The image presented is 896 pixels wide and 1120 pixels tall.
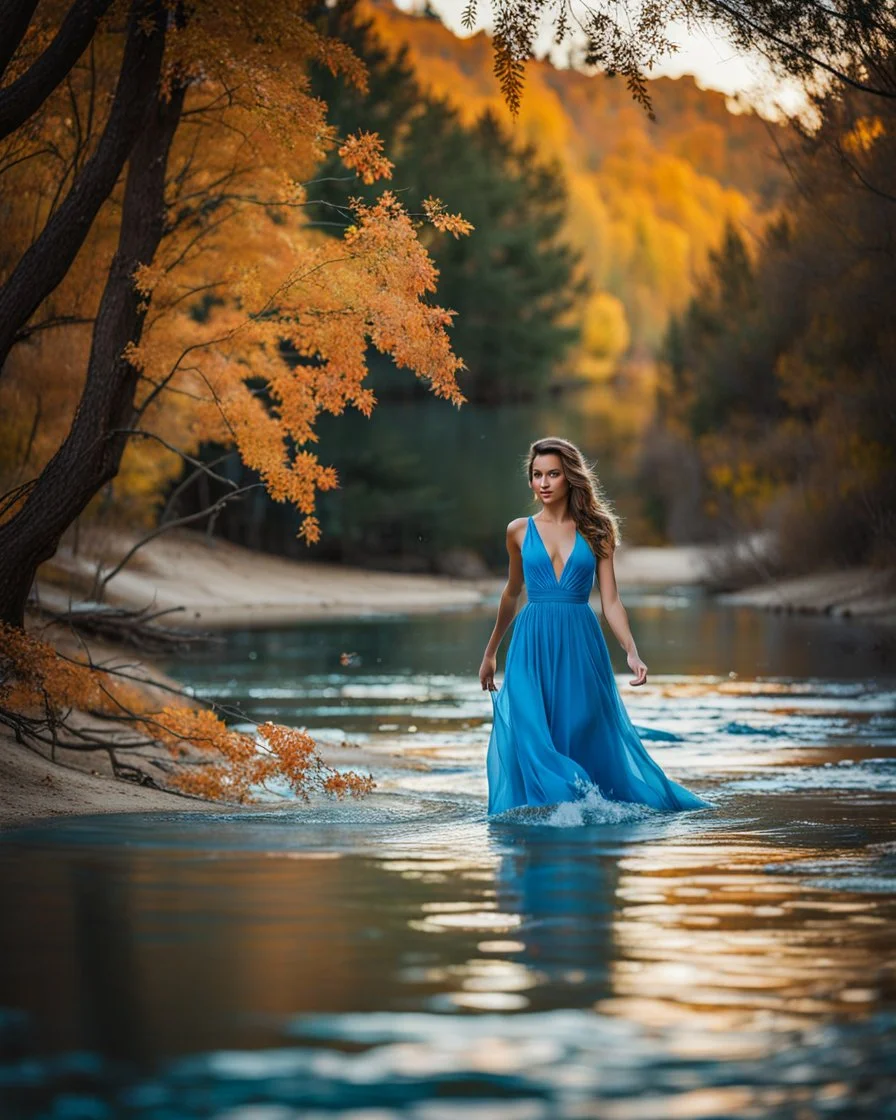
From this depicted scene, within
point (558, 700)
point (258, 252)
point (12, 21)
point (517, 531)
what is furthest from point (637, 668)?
point (258, 252)

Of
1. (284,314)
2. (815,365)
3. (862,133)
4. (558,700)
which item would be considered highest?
(862,133)

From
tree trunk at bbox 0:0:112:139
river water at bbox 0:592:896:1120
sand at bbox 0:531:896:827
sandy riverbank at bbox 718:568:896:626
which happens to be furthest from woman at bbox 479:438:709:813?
sandy riverbank at bbox 718:568:896:626

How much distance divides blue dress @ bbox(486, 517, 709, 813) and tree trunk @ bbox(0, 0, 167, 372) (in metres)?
3.55

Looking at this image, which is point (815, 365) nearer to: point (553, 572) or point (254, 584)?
point (254, 584)

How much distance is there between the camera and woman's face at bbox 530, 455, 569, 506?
9.94 metres

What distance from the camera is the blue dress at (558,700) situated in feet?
32.9

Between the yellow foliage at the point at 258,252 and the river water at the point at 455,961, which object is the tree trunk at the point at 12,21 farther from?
the river water at the point at 455,961

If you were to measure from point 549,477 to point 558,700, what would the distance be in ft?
3.93

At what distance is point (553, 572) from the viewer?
33.2 feet

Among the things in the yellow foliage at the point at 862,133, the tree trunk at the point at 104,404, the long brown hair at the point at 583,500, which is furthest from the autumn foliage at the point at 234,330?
the yellow foliage at the point at 862,133

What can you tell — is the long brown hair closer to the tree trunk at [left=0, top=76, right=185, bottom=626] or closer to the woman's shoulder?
the woman's shoulder

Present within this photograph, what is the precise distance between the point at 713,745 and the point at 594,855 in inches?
285

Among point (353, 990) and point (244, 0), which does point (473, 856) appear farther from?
point (244, 0)

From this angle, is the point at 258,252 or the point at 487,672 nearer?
the point at 487,672
